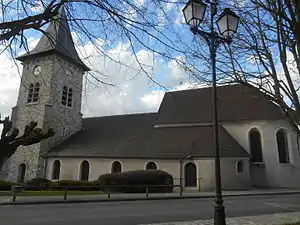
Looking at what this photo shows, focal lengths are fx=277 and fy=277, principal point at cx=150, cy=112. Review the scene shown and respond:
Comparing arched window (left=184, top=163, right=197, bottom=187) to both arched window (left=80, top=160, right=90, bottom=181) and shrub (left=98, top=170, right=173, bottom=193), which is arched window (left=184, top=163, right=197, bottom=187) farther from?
arched window (left=80, top=160, right=90, bottom=181)

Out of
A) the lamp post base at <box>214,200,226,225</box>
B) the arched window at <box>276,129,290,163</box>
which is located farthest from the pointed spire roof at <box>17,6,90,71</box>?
the arched window at <box>276,129,290,163</box>

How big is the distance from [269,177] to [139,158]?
42.5ft

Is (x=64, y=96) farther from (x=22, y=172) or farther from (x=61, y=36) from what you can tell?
(x=61, y=36)

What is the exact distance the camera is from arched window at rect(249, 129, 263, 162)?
28.5 meters

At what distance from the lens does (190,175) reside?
25469mm

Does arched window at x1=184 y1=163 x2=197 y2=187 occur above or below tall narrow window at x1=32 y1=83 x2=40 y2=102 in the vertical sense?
below

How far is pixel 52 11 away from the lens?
357cm

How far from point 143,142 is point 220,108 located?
9699 mm

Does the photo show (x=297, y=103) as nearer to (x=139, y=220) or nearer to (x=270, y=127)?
(x=139, y=220)

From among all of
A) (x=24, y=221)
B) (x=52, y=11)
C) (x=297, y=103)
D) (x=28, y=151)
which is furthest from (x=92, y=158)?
(x=52, y=11)

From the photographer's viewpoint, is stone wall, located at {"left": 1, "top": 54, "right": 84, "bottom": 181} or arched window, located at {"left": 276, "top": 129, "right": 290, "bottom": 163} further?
stone wall, located at {"left": 1, "top": 54, "right": 84, "bottom": 181}

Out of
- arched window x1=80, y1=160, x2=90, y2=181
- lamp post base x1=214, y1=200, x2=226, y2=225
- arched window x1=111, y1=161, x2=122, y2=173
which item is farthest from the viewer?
arched window x1=80, y1=160, x2=90, y2=181

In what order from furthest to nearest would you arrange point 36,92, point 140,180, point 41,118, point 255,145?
point 36,92
point 41,118
point 255,145
point 140,180

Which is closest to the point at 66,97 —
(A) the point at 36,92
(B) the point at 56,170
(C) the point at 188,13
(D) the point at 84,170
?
(A) the point at 36,92
